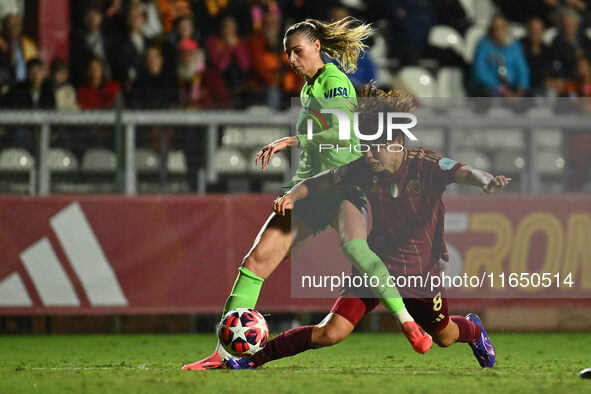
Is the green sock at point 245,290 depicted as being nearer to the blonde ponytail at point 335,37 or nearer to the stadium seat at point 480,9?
the blonde ponytail at point 335,37

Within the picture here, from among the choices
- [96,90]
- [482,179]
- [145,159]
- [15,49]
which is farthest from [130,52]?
[482,179]

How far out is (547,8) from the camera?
1423 centimetres

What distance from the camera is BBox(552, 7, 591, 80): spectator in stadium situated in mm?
12820

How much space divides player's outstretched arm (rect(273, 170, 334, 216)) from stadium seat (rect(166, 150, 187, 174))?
4114 millimetres

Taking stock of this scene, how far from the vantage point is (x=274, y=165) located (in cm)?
1063

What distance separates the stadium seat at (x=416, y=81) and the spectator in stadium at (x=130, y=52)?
2993 millimetres

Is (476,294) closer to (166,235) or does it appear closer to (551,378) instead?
(166,235)

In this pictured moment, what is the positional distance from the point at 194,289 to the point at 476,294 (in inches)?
110

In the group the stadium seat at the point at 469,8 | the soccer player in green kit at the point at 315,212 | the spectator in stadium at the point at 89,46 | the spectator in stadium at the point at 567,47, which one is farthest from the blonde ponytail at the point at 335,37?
the stadium seat at the point at 469,8

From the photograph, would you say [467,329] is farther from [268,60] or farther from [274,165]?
[268,60]

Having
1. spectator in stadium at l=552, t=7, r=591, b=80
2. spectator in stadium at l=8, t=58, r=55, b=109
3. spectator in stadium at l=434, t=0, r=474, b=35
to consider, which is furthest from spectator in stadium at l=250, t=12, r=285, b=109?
spectator in stadium at l=552, t=7, r=591, b=80

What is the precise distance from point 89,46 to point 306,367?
20.2ft

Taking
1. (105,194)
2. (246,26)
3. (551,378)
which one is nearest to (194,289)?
(105,194)

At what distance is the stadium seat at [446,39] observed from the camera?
44.1 ft
